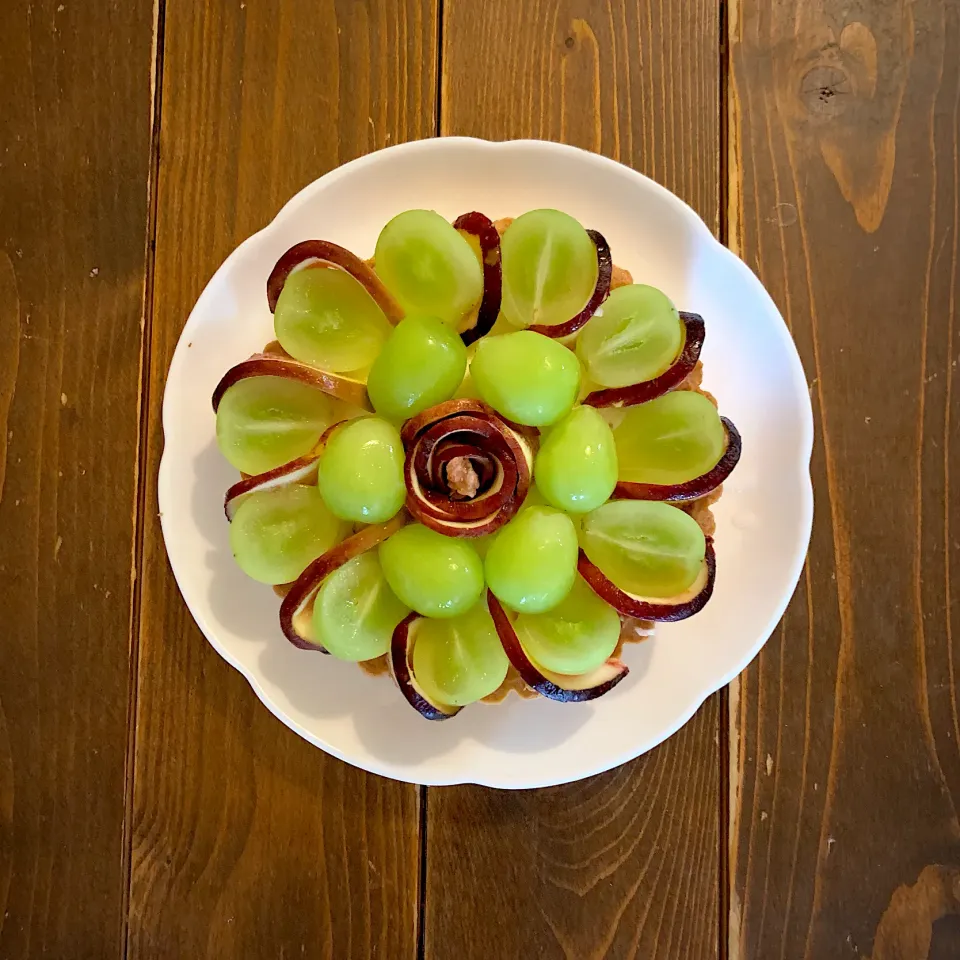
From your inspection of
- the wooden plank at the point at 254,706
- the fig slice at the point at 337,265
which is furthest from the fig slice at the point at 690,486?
the wooden plank at the point at 254,706

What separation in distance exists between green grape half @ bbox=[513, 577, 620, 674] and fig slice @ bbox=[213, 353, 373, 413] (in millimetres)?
234

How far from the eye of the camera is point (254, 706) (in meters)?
0.95

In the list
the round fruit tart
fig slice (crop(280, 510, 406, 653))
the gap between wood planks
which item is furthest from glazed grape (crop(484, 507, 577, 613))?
the gap between wood planks

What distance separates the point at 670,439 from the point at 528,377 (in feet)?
0.48

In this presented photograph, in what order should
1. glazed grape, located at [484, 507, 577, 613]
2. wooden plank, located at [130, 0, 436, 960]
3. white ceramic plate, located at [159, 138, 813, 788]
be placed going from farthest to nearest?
1. wooden plank, located at [130, 0, 436, 960]
2. white ceramic plate, located at [159, 138, 813, 788]
3. glazed grape, located at [484, 507, 577, 613]

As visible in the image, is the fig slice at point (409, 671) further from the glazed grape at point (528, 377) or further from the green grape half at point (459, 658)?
the glazed grape at point (528, 377)

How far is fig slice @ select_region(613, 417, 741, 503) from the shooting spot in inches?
28.3

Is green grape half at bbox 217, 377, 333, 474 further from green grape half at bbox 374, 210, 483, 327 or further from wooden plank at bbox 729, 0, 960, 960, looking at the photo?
wooden plank at bbox 729, 0, 960, 960

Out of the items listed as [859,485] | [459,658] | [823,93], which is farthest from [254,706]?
[823,93]

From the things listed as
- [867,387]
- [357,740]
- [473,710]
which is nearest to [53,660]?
[357,740]

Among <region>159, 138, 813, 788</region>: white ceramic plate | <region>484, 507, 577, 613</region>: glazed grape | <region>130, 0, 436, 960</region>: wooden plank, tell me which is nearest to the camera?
<region>484, 507, 577, 613</region>: glazed grape

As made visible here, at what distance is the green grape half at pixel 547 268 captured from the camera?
0.73 metres

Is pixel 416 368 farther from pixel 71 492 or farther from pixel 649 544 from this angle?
pixel 71 492

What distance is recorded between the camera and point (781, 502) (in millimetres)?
→ 856
